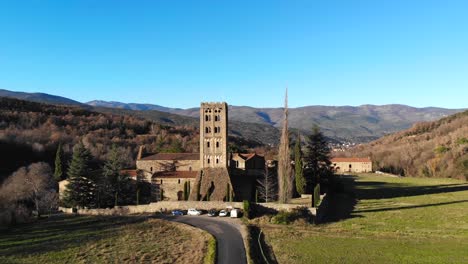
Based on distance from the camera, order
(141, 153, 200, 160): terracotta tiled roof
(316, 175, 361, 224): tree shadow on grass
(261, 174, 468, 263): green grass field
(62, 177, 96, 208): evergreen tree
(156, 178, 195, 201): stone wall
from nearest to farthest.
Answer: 1. (261, 174, 468, 263): green grass field
2. (316, 175, 361, 224): tree shadow on grass
3. (62, 177, 96, 208): evergreen tree
4. (156, 178, 195, 201): stone wall
5. (141, 153, 200, 160): terracotta tiled roof

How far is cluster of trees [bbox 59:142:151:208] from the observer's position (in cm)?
5441

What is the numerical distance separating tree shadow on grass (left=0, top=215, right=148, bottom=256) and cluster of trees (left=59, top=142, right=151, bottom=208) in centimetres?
582

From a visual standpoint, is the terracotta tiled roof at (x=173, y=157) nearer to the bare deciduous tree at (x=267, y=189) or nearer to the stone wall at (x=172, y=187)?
the stone wall at (x=172, y=187)

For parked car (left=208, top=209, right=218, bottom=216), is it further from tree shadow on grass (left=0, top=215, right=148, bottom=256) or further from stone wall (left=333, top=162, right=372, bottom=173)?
stone wall (left=333, top=162, right=372, bottom=173)

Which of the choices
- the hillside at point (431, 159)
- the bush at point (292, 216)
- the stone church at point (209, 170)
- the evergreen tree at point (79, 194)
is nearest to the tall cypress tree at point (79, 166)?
the evergreen tree at point (79, 194)

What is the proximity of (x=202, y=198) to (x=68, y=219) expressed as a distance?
15.9 metres

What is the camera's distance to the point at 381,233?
1465 inches

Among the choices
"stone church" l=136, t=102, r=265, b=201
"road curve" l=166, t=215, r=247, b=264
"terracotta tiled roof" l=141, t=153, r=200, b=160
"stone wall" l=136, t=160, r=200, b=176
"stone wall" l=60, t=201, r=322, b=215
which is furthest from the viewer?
"terracotta tiled roof" l=141, t=153, r=200, b=160

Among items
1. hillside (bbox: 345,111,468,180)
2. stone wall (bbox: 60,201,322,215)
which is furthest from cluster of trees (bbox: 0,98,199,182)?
hillside (bbox: 345,111,468,180)

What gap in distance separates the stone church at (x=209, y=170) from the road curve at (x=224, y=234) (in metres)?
7.83

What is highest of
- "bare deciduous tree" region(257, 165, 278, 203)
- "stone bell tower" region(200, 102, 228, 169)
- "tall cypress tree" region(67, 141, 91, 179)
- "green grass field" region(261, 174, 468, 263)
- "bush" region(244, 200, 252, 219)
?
"stone bell tower" region(200, 102, 228, 169)

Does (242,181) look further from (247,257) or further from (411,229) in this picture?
(247,257)

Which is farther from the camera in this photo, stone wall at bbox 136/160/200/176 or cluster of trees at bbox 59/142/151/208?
stone wall at bbox 136/160/200/176

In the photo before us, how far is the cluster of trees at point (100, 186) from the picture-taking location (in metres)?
54.4
